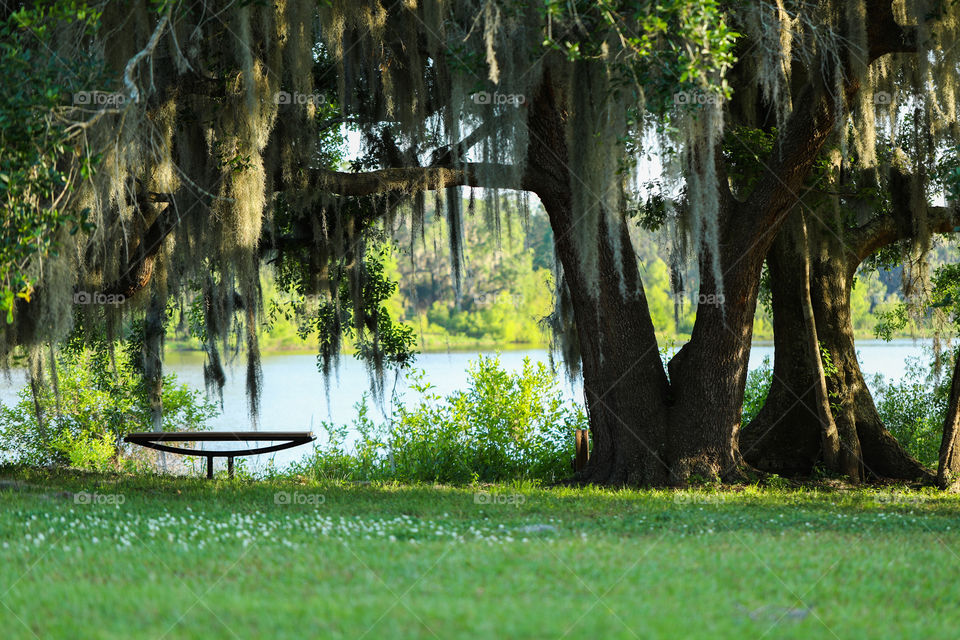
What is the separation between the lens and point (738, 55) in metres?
8.87

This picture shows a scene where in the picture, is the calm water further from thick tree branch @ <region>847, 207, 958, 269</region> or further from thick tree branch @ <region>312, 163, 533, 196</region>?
thick tree branch @ <region>312, 163, 533, 196</region>

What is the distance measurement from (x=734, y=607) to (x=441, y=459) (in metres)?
7.72

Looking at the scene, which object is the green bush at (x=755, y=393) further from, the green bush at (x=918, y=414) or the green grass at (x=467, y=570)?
the green grass at (x=467, y=570)

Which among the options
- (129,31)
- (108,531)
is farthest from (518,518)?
(129,31)

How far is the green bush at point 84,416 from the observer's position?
1274 cm

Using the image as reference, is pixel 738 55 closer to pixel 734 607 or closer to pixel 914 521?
pixel 914 521

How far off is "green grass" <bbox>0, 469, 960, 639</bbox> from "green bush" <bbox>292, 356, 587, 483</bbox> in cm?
423

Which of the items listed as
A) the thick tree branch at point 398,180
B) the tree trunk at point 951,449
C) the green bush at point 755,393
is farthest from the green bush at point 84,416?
the tree trunk at point 951,449

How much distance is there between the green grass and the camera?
3.13 meters

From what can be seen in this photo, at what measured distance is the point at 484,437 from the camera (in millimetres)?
11016

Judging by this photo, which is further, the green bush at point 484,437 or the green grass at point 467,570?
the green bush at point 484,437

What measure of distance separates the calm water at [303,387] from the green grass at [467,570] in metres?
3.83

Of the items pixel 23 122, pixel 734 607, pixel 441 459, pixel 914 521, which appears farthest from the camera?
pixel 441 459

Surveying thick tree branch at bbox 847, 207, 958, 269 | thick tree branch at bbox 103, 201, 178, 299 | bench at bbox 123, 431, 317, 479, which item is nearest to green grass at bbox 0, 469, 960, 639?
bench at bbox 123, 431, 317, 479
